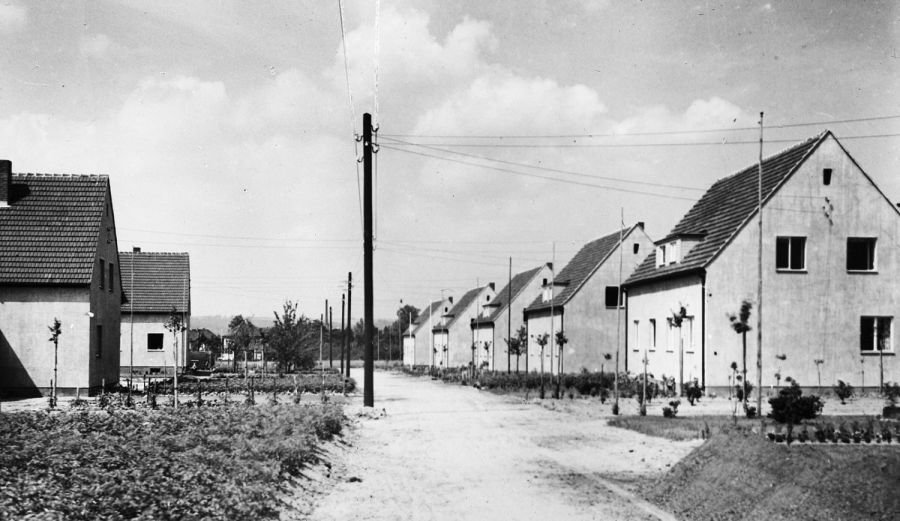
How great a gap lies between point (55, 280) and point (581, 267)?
29254mm

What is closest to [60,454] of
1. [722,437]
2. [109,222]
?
[722,437]

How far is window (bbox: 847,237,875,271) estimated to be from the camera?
27.0 metres

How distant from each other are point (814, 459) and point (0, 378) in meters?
29.0

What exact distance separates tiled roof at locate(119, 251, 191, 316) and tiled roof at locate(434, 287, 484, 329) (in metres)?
24.7

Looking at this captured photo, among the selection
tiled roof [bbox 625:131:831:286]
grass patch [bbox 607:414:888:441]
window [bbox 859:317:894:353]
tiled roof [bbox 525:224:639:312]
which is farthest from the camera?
tiled roof [bbox 525:224:639:312]

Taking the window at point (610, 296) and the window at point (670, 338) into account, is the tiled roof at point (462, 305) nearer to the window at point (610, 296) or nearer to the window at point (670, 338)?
the window at point (610, 296)

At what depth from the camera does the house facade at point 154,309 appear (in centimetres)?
4791

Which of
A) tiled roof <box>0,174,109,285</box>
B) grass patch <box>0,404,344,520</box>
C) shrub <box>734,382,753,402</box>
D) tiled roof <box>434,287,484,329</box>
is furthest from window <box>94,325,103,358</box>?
tiled roof <box>434,287,484,329</box>

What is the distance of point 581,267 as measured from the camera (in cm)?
4481

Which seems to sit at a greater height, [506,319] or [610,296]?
[610,296]

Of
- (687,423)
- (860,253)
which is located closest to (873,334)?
(860,253)

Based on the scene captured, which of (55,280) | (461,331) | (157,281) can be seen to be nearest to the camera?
(55,280)

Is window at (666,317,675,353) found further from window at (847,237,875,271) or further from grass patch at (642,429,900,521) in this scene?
grass patch at (642,429,900,521)

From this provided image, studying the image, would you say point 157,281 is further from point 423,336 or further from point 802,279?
point 802,279
